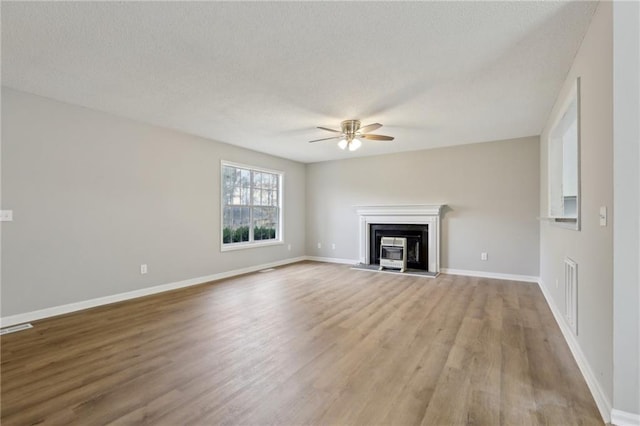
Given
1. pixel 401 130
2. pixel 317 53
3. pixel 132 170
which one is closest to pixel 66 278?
pixel 132 170

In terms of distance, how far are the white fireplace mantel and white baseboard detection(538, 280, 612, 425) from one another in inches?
96.8

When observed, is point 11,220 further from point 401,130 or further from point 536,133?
point 536,133

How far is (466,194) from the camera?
18.5ft

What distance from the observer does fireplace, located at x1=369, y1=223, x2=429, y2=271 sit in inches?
235

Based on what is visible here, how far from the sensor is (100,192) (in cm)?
383

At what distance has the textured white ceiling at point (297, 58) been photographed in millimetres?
1999

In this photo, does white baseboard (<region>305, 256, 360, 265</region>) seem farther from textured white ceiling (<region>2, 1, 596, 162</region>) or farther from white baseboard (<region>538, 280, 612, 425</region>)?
white baseboard (<region>538, 280, 612, 425</region>)

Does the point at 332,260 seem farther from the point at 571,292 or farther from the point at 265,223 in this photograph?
the point at 571,292

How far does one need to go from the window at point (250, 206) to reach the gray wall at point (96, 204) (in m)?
0.32

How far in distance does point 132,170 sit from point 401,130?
3989 millimetres

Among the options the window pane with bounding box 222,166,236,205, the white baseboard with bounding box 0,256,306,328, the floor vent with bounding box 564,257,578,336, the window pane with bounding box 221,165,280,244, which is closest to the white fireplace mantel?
the window pane with bounding box 221,165,280,244

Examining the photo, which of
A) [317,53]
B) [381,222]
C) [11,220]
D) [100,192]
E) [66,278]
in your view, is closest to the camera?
[317,53]

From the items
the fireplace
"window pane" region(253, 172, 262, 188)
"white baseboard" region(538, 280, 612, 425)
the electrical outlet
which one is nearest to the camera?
"white baseboard" region(538, 280, 612, 425)

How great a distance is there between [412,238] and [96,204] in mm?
5326
